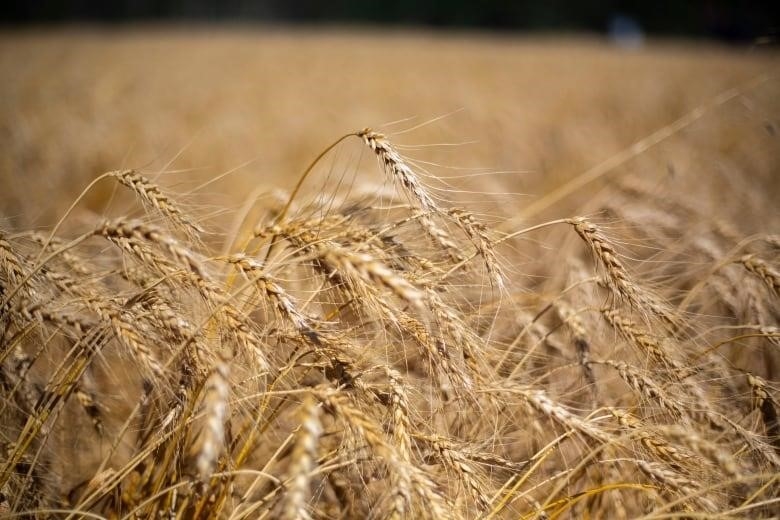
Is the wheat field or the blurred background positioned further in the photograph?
the blurred background

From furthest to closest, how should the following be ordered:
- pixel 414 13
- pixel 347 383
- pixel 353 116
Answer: pixel 414 13
pixel 353 116
pixel 347 383

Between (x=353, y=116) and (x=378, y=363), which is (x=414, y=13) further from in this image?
(x=378, y=363)

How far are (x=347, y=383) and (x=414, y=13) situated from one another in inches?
2195

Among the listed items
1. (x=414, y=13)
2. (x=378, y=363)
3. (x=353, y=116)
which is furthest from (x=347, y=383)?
(x=414, y=13)

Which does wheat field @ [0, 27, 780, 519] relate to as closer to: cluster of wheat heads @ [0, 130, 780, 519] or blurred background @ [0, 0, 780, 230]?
cluster of wheat heads @ [0, 130, 780, 519]

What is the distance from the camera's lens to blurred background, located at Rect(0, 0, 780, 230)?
3420 mm

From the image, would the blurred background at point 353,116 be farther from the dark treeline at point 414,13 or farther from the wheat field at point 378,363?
the dark treeline at point 414,13

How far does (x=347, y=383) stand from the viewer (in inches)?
41.8

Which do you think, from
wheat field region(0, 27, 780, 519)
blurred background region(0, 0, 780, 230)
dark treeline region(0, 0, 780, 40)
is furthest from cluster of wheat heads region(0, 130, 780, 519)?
dark treeline region(0, 0, 780, 40)

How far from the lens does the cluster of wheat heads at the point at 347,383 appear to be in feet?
3.31

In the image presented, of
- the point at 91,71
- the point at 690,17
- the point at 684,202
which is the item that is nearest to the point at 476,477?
the point at 684,202

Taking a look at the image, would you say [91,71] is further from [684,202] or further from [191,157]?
[684,202]

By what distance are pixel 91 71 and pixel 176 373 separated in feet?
39.4

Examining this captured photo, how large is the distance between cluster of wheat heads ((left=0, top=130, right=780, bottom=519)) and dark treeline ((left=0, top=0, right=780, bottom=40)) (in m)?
43.5
